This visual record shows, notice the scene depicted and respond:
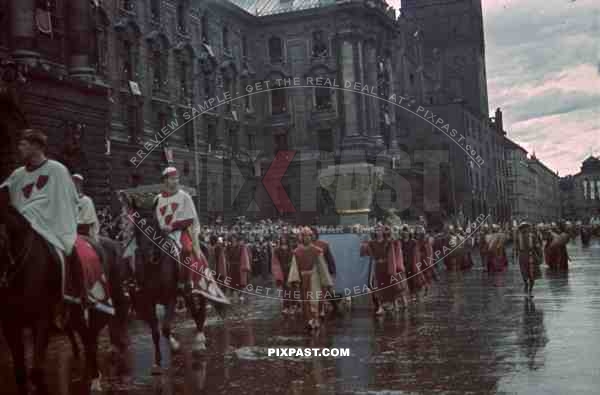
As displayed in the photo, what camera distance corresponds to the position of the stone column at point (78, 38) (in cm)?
2520

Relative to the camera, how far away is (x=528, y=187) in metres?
91.5

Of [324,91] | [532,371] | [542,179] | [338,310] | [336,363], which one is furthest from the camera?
[542,179]

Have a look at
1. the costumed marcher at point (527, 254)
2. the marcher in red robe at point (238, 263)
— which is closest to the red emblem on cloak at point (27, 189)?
the marcher in red robe at point (238, 263)

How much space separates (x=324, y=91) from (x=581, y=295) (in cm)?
3513

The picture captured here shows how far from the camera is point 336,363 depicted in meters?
9.34

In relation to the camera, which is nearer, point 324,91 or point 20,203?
point 20,203

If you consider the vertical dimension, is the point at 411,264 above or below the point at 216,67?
below

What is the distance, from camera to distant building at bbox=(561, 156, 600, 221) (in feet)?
396

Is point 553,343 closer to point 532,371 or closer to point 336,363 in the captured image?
point 532,371

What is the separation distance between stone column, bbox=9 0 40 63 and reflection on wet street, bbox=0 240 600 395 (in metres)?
11.8

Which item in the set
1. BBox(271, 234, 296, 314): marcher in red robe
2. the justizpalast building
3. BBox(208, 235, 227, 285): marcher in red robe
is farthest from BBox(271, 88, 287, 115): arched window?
BBox(271, 234, 296, 314): marcher in red robe

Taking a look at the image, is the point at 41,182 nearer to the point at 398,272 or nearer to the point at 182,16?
the point at 398,272

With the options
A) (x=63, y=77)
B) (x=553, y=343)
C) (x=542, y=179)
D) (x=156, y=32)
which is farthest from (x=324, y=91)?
(x=542, y=179)

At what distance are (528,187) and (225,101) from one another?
68422mm
